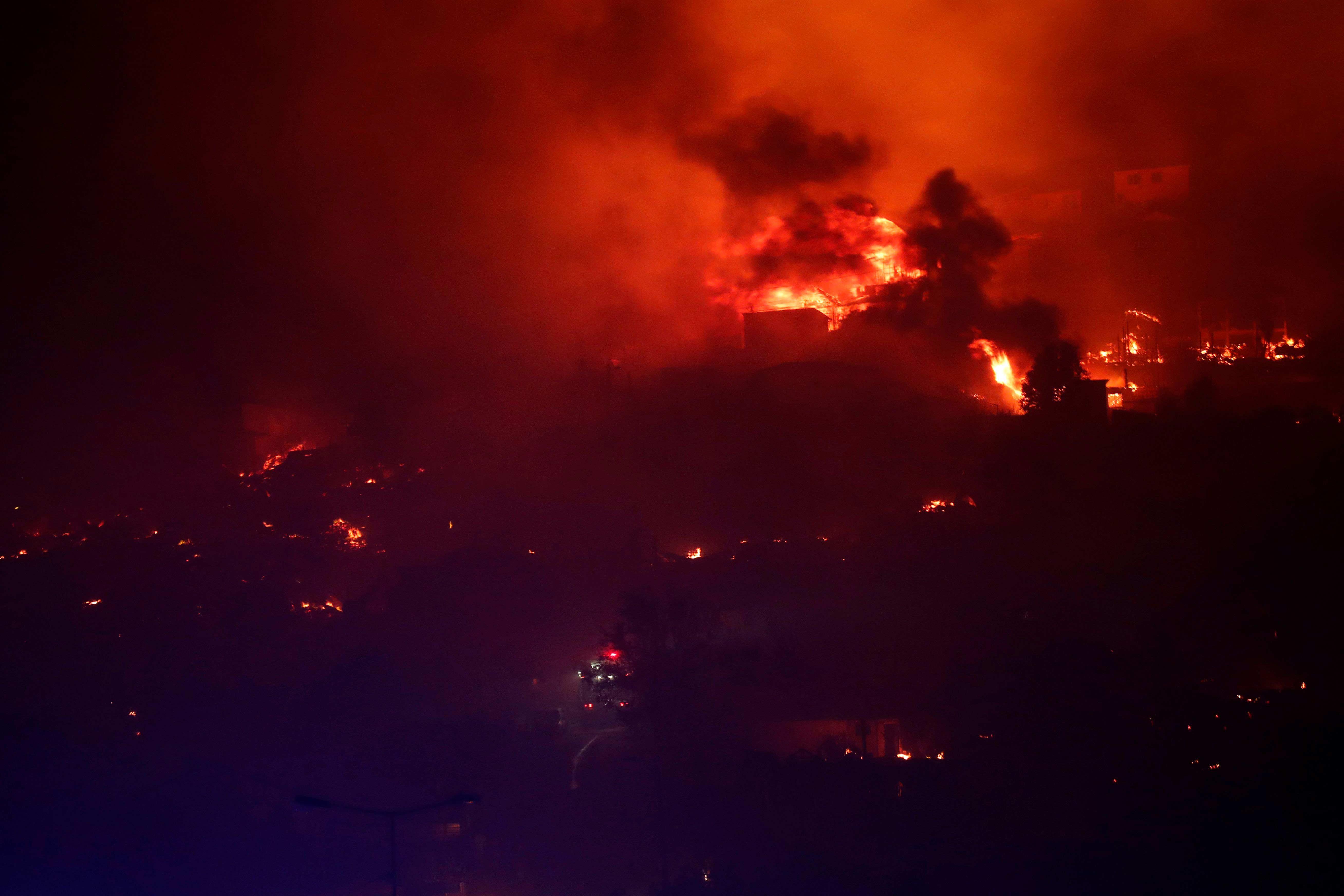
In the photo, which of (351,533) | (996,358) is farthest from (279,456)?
(996,358)

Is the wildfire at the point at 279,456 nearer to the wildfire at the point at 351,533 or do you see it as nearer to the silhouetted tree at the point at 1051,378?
the wildfire at the point at 351,533

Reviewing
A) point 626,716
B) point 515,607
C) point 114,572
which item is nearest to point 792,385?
point 515,607

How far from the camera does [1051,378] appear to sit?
2455 centimetres

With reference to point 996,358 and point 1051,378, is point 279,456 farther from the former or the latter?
point 996,358

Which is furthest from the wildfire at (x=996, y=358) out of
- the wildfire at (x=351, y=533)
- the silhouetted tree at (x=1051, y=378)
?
the wildfire at (x=351, y=533)

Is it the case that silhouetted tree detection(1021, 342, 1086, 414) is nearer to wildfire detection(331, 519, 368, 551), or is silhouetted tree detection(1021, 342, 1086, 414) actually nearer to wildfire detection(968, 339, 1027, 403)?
wildfire detection(968, 339, 1027, 403)

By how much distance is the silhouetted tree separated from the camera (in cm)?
2427

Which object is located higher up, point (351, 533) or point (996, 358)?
point (996, 358)

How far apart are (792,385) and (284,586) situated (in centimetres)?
1559

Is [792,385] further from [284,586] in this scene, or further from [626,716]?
[284,586]

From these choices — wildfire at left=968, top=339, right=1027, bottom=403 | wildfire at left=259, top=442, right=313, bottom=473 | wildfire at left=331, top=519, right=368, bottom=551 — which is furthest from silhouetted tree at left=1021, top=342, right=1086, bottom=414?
wildfire at left=259, top=442, right=313, bottom=473

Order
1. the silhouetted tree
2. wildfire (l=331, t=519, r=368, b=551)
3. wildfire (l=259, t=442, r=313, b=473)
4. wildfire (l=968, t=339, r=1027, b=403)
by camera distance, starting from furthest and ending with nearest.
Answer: wildfire (l=968, t=339, r=1027, b=403), wildfire (l=259, t=442, r=313, b=473), wildfire (l=331, t=519, r=368, b=551), the silhouetted tree

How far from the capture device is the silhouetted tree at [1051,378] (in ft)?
79.6

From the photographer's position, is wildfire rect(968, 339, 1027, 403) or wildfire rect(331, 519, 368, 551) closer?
wildfire rect(331, 519, 368, 551)
